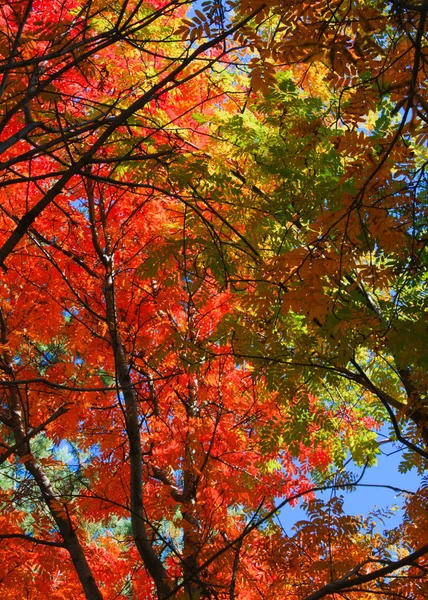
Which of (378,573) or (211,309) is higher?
(211,309)

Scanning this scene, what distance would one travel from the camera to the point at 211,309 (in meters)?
5.86

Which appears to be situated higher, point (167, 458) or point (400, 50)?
point (167, 458)

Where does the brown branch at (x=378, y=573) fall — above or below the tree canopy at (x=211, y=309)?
below

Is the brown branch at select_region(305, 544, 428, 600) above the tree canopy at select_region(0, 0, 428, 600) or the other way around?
the other way around

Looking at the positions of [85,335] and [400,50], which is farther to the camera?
[85,335]

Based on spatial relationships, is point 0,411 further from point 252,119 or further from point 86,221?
point 252,119

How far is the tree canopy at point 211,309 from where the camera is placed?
11.0 ft

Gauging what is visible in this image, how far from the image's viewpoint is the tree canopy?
3340 mm

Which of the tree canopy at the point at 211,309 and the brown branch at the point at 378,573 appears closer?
the brown branch at the point at 378,573

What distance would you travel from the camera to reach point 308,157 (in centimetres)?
477

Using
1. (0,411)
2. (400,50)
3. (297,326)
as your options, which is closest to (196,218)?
(297,326)

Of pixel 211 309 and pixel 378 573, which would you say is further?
pixel 211 309

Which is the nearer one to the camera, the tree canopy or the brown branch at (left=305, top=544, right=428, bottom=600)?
the brown branch at (left=305, top=544, right=428, bottom=600)

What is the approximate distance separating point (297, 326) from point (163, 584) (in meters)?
2.86
